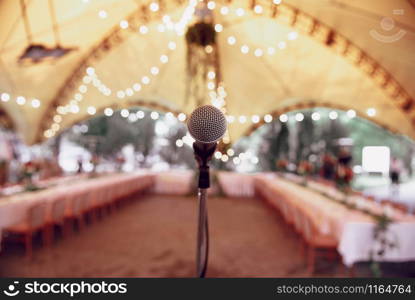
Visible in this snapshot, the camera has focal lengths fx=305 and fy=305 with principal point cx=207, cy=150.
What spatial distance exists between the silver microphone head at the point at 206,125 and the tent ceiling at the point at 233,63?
4583mm

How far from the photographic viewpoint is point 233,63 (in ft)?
28.0

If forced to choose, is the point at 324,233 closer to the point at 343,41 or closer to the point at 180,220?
the point at 180,220

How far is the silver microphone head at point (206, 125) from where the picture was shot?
124cm

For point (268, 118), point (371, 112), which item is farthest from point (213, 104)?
point (268, 118)

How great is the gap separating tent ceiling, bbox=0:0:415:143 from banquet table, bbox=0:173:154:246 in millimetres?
2963

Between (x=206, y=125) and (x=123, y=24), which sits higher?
(x=123, y=24)

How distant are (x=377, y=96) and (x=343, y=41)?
238 centimetres

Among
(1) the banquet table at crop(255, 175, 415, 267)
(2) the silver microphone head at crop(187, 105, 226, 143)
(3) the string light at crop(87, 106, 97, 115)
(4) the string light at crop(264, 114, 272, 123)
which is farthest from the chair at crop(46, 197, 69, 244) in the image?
(4) the string light at crop(264, 114, 272, 123)

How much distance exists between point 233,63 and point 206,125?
7.68 metres

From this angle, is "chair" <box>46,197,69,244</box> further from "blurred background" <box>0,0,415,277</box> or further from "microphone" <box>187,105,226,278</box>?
"microphone" <box>187,105,226,278</box>

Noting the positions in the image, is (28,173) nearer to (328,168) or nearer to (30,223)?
(30,223)

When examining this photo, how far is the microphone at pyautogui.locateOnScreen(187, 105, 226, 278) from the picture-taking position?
1.24 m

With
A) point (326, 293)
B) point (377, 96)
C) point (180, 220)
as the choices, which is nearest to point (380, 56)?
point (377, 96)

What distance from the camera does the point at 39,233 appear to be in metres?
5.44
